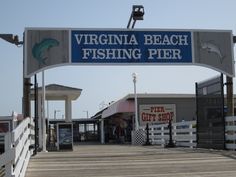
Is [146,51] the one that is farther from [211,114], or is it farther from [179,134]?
[179,134]

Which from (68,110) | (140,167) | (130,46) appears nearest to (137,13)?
(130,46)

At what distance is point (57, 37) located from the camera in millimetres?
17406

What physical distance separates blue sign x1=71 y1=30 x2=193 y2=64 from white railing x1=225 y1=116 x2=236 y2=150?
273 cm

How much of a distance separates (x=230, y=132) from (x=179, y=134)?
7.92 metres

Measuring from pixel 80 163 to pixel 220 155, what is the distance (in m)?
4.25

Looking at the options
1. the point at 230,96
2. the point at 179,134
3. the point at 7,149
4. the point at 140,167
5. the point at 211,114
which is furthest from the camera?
the point at 179,134

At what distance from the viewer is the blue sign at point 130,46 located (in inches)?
699

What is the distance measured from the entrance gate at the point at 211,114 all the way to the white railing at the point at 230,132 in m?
0.15

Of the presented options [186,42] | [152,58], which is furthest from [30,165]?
[186,42]

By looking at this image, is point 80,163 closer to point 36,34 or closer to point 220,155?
point 220,155

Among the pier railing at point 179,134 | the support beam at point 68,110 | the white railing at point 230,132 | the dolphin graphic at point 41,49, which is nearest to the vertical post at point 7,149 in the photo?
the dolphin graphic at point 41,49

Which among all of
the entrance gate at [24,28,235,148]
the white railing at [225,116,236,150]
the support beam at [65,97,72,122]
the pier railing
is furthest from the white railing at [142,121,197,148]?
the support beam at [65,97,72,122]

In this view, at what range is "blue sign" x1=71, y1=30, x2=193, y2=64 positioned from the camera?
58.2 feet

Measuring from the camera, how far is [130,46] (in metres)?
18.1
